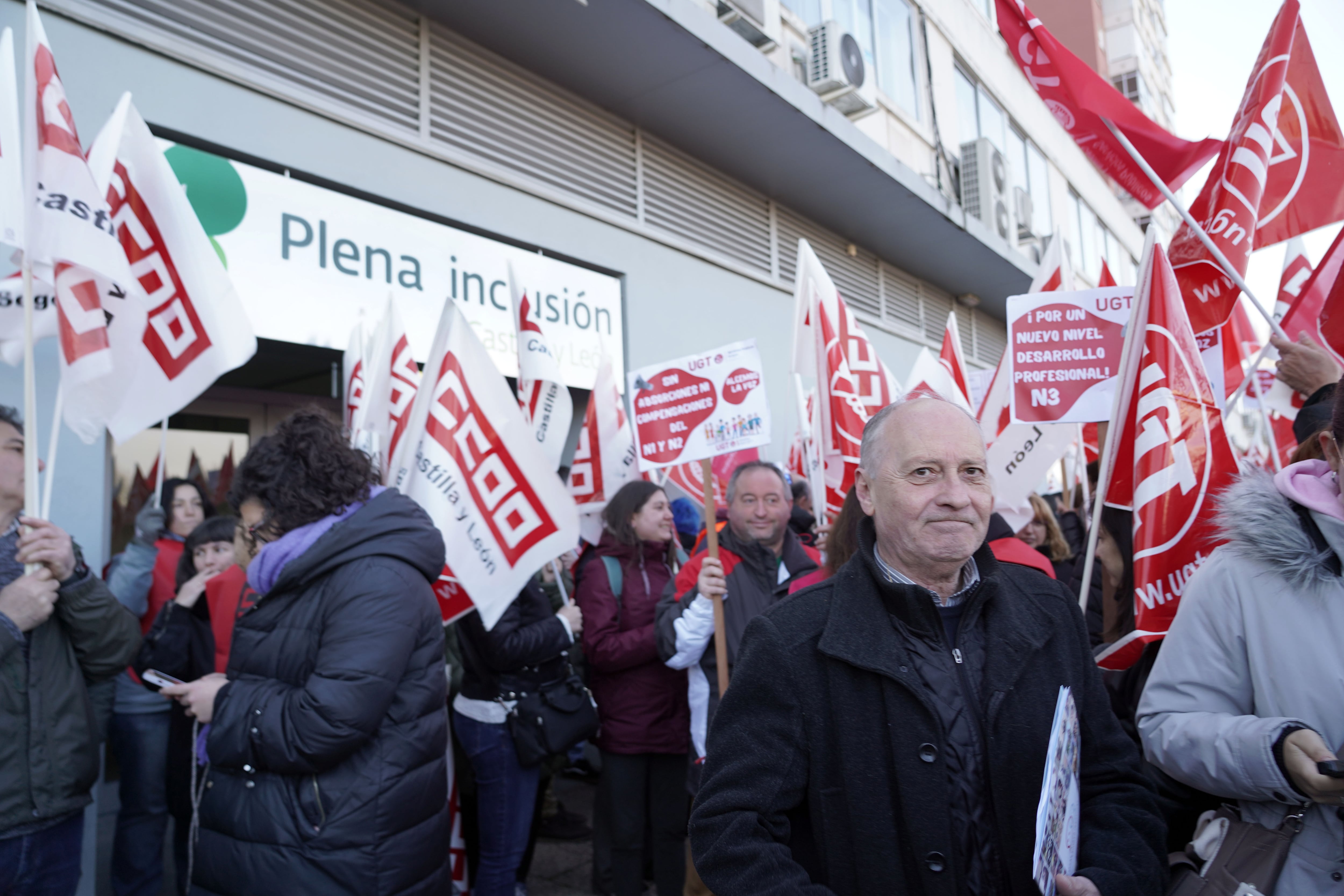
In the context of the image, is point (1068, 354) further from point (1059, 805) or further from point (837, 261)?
point (837, 261)

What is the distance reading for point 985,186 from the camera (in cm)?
1440

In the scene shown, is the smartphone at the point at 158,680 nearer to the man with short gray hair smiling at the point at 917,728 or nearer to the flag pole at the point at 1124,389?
the man with short gray hair smiling at the point at 917,728

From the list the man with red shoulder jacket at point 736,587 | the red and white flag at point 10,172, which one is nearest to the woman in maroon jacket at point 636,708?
the man with red shoulder jacket at point 736,587

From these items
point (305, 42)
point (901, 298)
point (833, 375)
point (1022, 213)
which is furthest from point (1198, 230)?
point (1022, 213)

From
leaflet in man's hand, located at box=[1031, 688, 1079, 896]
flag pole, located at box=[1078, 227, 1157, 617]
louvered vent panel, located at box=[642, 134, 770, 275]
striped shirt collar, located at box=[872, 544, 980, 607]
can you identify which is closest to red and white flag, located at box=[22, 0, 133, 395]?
striped shirt collar, located at box=[872, 544, 980, 607]

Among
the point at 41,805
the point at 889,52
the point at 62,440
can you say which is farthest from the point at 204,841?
the point at 889,52

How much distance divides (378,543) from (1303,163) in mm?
3669

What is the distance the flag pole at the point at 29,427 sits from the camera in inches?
97.7

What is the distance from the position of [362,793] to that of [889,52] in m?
13.4

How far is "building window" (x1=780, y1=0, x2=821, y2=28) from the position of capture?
1077cm

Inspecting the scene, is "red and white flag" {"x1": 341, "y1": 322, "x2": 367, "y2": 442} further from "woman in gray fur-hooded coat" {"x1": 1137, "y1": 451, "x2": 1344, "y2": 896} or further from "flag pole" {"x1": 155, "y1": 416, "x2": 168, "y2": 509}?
"woman in gray fur-hooded coat" {"x1": 1137, "y1": 451, "x2": 1344, "y2": 896}

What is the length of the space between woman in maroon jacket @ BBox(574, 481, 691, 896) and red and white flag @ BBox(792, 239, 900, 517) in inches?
38.1

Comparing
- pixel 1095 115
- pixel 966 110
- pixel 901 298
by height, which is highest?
pixel 966 110

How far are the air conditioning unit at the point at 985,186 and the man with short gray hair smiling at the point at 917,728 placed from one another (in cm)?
1363
